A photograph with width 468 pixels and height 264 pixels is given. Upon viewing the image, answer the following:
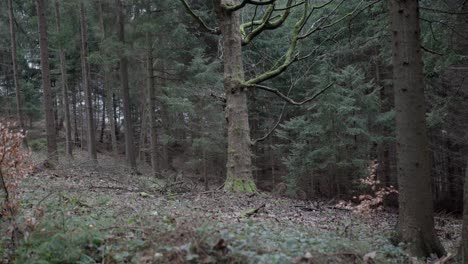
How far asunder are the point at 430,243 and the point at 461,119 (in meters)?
13.5

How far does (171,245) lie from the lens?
3521 millimetres

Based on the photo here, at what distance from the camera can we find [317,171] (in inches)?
749

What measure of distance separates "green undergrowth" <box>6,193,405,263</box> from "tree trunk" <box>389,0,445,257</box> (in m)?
0.45

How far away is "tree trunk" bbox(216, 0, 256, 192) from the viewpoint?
9.02m

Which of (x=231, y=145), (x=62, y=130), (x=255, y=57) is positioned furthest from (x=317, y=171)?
(x=62, y=130)

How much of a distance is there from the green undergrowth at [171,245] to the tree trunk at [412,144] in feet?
1.47

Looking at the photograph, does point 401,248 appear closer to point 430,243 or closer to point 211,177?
point 430,243

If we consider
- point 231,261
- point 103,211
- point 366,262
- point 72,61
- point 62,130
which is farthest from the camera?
point 62,130

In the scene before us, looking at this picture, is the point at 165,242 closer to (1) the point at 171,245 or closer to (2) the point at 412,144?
(1) the point at 171,245

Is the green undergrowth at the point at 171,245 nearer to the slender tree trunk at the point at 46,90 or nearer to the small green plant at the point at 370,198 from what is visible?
the small green plant at the point at 370,198

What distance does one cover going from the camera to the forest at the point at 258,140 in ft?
13.3

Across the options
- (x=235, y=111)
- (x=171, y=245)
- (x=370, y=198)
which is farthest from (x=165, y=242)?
(x=235, y=111)

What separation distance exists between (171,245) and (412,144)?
3.13 metres

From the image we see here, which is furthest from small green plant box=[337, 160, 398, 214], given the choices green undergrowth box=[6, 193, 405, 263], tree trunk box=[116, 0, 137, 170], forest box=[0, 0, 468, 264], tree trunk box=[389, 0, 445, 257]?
tree trunk box=[116, 0, 137, 170]
